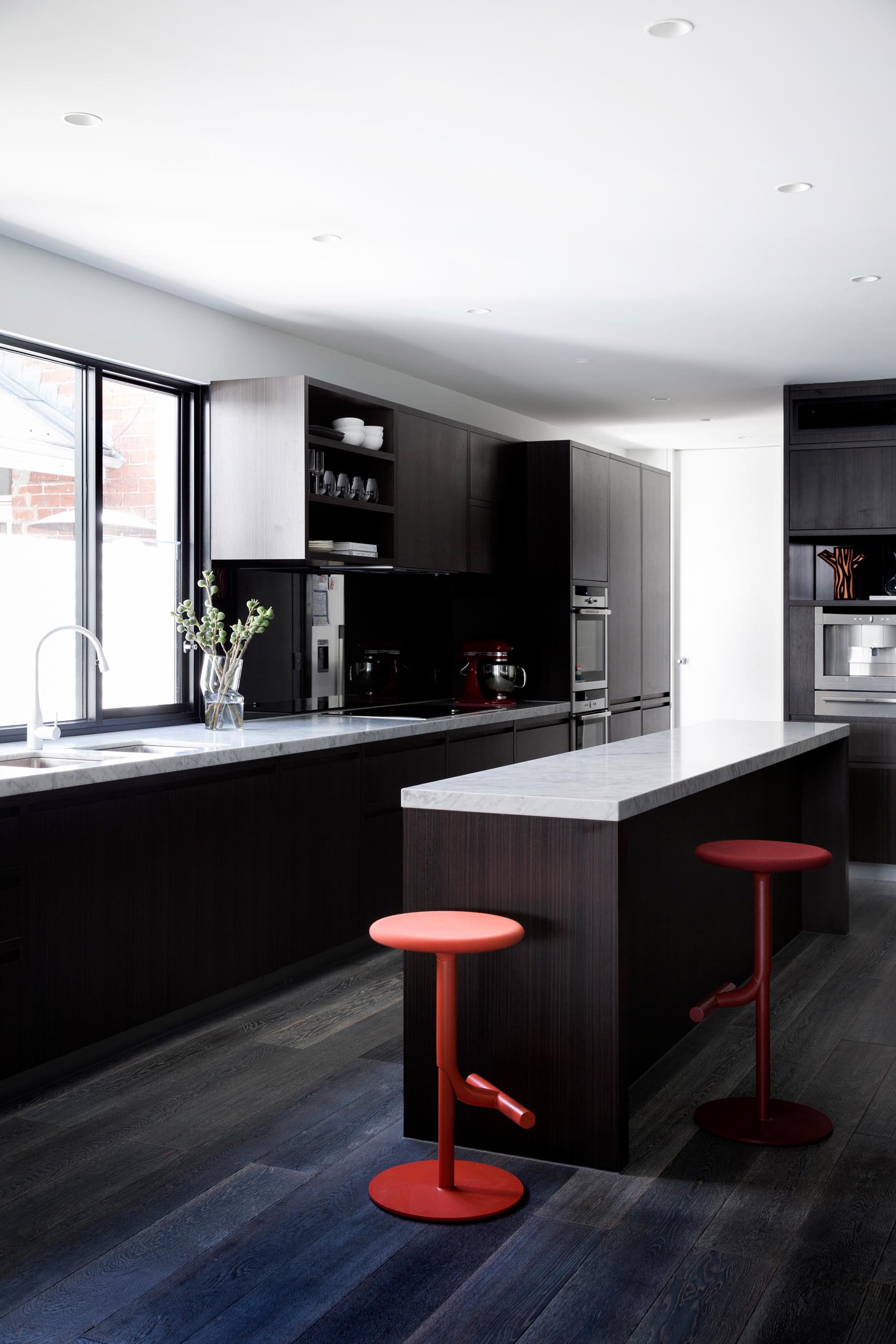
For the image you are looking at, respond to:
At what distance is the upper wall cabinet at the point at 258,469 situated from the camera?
4.62 metres

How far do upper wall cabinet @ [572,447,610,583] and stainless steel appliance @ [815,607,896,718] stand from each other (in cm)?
120

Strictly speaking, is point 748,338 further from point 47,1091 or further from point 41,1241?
point 41,1241

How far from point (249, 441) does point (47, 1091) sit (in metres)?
2.52

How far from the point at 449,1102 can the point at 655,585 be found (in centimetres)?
547

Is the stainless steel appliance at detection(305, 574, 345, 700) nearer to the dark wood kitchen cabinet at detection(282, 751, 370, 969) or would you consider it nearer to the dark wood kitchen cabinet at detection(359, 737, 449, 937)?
the dark wood kitchen cabinet at detection(359, 737, 449, 937)

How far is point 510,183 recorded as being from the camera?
346cm

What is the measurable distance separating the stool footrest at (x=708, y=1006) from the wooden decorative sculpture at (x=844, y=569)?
380 cm

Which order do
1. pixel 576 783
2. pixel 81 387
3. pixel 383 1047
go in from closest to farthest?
pixel 576 783 → pixel 383 1047 → pixel 81 387

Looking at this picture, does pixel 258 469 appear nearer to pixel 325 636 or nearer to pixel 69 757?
pixel 325 636

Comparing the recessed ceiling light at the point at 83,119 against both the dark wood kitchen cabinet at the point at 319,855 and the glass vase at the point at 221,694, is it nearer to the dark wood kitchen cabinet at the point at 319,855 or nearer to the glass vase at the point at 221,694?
the glass vase at the point at 221,694

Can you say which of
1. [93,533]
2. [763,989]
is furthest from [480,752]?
[763,989]

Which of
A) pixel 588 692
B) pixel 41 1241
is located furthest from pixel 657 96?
pixel 588 692

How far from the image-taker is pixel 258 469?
4719 mm

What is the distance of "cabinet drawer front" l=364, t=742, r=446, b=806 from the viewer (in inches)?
184
